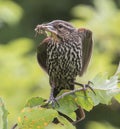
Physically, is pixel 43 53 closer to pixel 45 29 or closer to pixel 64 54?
pixel 64 54

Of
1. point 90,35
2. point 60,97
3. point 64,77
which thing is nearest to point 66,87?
point 64,77

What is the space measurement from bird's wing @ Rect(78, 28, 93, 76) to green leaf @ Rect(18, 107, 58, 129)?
32.1 inches

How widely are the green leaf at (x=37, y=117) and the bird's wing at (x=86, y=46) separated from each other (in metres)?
0.82

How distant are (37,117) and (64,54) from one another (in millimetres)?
886

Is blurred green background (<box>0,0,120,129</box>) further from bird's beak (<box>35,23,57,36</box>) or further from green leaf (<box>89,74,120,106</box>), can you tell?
green leaf (<box>89,74,120,106</box>)

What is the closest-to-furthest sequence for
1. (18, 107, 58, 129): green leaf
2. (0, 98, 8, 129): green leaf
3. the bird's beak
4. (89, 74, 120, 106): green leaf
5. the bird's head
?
(0, 98, 8, 129): green leaf → (18, 107, 58, 129): green leaf → (89, 74, 120, 106): green leaf → the bird's beak → the bird's head

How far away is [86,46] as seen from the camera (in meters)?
3.52

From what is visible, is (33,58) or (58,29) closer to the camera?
(58,29)

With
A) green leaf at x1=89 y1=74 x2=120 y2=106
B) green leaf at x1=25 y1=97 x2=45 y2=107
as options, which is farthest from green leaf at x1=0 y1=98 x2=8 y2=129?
green leaf at x1=89 y1=74 x2=120 y2=106

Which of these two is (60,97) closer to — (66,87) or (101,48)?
(66,87)

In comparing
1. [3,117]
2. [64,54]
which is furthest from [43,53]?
[3,117]

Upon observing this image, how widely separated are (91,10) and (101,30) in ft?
1.17

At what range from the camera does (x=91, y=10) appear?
596cm

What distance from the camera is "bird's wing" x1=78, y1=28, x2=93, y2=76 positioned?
3.43 meters
